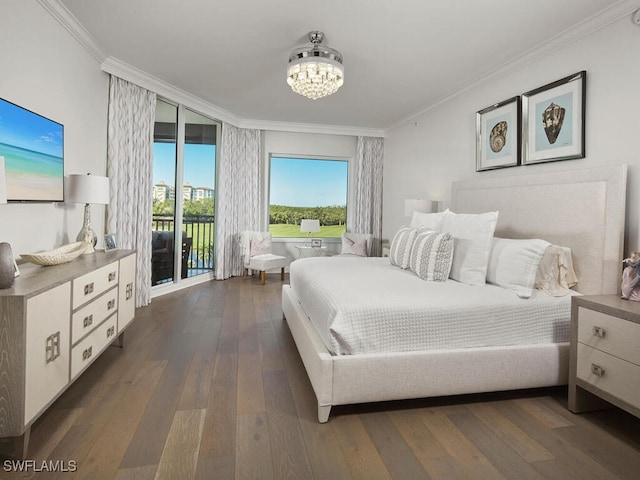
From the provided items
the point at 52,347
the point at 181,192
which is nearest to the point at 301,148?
the point at 181,192

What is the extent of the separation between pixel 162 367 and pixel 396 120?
472 cm

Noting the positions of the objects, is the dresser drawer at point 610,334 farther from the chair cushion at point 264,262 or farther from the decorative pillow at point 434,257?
the chair cushion at point 264,262

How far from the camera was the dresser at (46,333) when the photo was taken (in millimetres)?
1451

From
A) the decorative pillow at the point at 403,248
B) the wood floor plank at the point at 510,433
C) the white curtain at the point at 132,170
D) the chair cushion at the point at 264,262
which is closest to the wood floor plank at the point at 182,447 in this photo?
the wood floor plank at the point at 510,433

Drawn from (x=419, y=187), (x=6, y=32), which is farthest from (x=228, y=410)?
(x=419, y=187)

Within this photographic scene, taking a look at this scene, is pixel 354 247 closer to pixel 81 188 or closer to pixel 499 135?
pixel 499 135

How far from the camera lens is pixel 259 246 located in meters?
5.69

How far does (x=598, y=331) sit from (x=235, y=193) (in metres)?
4.99

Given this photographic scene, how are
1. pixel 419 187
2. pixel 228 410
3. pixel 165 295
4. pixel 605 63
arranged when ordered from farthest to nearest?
pixel 419 187 < pixel 165 295 < pixel 605 63 < pixel 228 410

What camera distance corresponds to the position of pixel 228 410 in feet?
6.41

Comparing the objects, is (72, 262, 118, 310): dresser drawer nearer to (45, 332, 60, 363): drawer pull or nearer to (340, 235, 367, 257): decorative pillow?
(45, 332, 60, 363): drawer pull

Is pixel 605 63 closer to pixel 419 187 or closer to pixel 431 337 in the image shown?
pixel 431 337

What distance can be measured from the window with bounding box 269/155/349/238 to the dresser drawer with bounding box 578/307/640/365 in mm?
4788

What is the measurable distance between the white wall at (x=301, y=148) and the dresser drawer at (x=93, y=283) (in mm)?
3787
